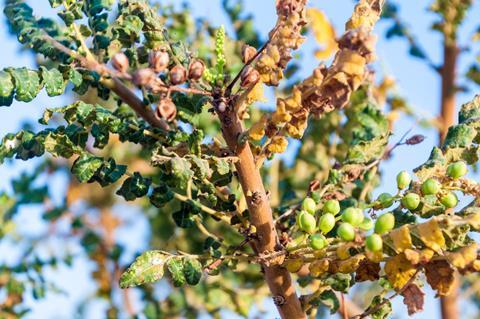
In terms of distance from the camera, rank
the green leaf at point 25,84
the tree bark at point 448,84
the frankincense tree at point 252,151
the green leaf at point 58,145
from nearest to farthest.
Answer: the frankincense tree at point 252,151 < the green leaf at point 25,84 < the green leaf at point 58,145 < the tree bark at point 448,84

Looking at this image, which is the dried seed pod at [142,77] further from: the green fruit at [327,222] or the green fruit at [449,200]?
the green fruit at [449,200]

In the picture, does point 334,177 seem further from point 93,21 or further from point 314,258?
point 93,21

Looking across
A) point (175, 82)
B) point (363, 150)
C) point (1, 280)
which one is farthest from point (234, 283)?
point (175, 82)

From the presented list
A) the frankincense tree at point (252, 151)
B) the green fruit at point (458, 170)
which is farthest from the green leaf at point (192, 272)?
the green fruit at point (458, 170)

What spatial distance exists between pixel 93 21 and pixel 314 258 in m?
0.51

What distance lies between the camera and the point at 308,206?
1032mm

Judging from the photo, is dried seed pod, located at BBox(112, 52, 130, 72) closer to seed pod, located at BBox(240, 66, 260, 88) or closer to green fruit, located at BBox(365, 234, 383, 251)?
seed pod, located at BBox(240, 66, 260, 88)

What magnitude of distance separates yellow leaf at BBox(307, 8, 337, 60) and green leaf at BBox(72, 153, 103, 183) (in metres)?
1.28

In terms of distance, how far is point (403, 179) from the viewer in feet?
3.53

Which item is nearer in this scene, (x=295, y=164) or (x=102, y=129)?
(x=102, y=129)

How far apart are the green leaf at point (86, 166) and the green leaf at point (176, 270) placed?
18 centimetres

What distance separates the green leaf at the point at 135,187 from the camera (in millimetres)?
1177

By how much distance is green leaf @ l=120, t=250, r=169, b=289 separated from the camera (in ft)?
3.40

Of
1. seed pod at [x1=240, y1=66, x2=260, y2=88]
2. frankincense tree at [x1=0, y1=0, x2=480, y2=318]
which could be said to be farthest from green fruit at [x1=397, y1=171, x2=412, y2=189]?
seed pod at [x1=240, y1=66, x2=260, y2=88]
